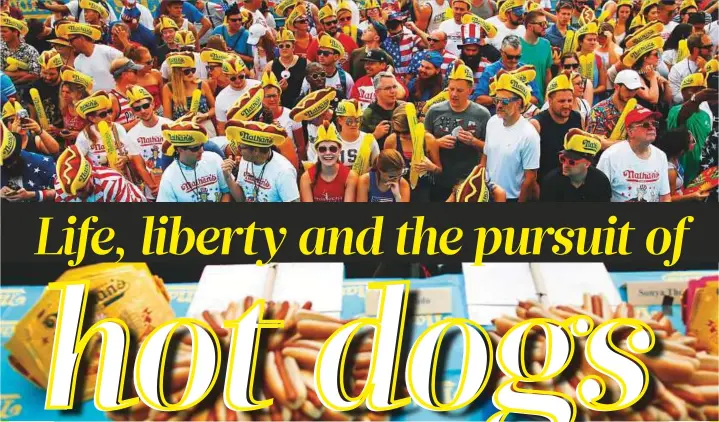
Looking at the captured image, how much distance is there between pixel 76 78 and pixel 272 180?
150cm

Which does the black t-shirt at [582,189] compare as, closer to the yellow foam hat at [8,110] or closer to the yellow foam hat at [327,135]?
the yellow foam hat at [327,135]

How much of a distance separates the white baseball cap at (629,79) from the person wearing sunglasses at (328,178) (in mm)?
1863

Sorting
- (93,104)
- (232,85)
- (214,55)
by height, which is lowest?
(93,104)

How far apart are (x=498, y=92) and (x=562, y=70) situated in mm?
884

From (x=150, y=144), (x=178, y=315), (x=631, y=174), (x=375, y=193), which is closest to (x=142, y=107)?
(x=150, y=144)

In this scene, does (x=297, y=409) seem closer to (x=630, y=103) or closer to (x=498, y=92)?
(x=498, y=92)

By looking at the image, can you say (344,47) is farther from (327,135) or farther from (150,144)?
(150,144)

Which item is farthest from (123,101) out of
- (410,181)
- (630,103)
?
(630,103)

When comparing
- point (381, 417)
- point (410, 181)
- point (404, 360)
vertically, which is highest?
point (410, 181)

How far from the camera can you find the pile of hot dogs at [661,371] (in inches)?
136

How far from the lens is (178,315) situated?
3.92 m

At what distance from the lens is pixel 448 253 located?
15.2ft

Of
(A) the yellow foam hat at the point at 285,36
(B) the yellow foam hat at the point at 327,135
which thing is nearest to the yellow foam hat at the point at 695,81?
(B) the yellow foam hat at the point at 327,135

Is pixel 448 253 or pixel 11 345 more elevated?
pixel 448 253
